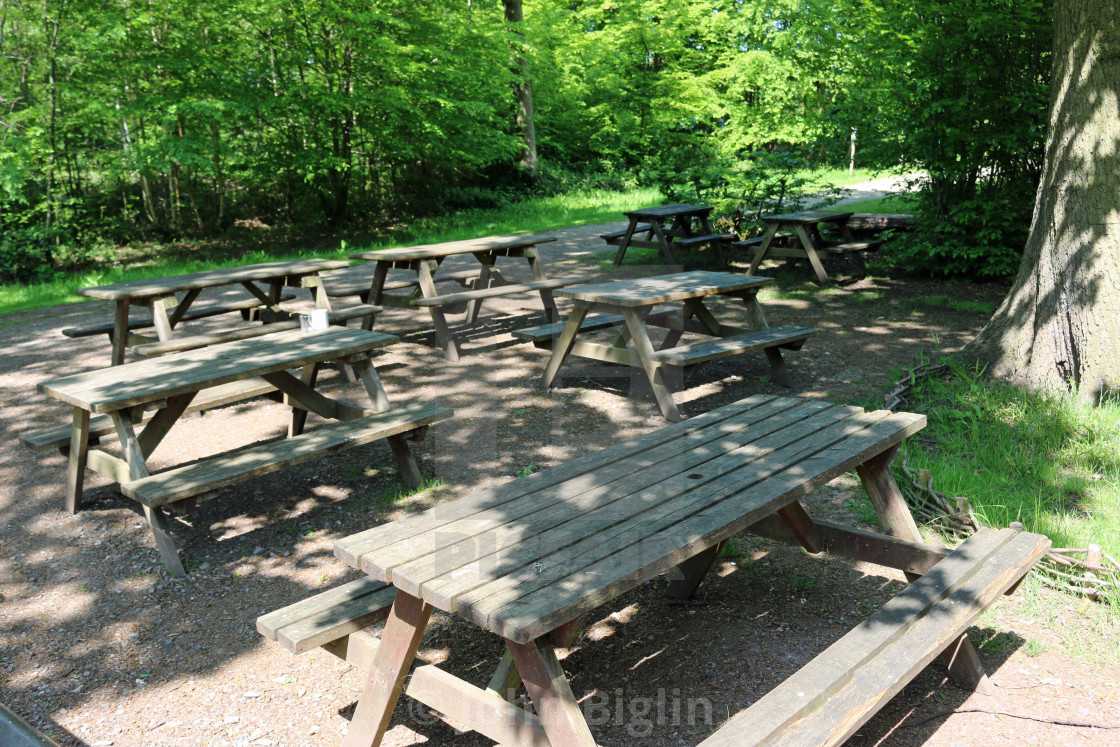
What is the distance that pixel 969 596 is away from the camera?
246 cm

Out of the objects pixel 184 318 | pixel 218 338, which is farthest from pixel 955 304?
pixel 184 318

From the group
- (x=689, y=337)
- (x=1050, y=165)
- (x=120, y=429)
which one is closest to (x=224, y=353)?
(x=120, y=429)

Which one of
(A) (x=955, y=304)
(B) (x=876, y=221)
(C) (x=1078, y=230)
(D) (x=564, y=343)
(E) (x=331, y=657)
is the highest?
(C) (x=1078, y=230)

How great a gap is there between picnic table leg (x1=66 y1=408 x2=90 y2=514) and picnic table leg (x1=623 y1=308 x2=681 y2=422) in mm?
3058

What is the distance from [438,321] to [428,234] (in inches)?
336

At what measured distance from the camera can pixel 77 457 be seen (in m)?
4.18

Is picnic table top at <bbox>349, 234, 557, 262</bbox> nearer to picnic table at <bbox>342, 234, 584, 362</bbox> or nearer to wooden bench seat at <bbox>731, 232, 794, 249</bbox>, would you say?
picnic table at <bbox>342, 234, 584, 362</bbox>

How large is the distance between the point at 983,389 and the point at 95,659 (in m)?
4.84

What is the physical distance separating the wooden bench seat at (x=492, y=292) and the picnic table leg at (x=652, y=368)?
197 centimetres

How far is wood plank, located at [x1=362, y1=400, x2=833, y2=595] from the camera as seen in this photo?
204 centimetres

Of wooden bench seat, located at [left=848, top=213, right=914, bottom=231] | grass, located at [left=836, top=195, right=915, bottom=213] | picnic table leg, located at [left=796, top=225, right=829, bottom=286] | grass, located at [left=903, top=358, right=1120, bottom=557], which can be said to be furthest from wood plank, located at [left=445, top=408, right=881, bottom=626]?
grass, located at [left=836, top=195, right=915, bottom=213]

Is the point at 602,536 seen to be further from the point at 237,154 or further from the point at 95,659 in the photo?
the point at 237,154

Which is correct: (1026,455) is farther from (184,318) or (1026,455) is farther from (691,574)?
(184,318)

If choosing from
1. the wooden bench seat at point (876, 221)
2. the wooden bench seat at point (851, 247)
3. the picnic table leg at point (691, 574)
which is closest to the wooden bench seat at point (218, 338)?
the picnic table leg at point (691, 574)
